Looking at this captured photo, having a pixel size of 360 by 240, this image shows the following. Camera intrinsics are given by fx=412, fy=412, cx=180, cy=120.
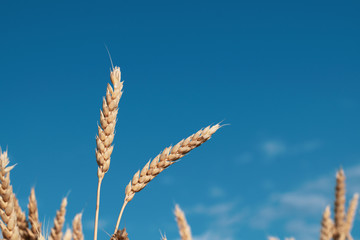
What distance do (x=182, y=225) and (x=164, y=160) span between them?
1.26 meters

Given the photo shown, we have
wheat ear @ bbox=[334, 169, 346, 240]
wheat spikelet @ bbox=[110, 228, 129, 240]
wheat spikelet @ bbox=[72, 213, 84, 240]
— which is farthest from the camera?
wheat ear @ bbox=[334, 169, 346, 240]

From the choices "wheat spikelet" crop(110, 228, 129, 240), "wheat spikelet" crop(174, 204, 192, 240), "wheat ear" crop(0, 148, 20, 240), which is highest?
"wheat spikelet" crop(174, 204, 192, 240)

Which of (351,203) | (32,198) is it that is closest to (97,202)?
(32,198)

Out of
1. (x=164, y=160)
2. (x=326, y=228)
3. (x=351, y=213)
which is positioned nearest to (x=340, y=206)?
(x=351, y=213)

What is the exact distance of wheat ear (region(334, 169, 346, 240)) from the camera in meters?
3.34

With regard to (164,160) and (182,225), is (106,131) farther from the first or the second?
(182,225)

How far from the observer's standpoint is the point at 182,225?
3195 millimetres

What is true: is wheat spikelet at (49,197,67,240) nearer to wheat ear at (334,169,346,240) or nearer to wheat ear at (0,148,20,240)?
wheat ear at (0,148,20,240)

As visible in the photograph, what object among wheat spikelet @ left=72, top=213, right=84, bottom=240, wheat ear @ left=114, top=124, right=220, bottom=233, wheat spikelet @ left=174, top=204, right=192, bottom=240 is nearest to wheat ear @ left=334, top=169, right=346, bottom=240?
wheat spikelet @ left=174, top=204, right=192, bottom=240

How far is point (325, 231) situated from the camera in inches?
121

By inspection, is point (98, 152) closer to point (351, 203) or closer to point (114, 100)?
point (114, 100)

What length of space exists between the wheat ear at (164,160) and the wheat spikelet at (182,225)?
1.13m

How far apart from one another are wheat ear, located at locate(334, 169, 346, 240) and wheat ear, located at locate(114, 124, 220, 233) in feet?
5.31

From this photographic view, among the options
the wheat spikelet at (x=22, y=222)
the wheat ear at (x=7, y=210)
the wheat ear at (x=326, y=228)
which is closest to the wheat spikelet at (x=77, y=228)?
the wheat spikelet at (x=22, y=222)
